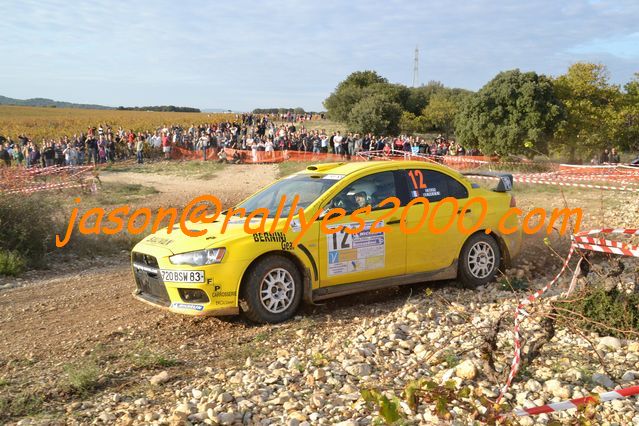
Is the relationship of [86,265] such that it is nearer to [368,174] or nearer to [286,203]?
[286,203]

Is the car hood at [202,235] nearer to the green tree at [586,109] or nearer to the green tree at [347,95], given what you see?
the green tree at [586,109]

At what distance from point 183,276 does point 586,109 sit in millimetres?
32893

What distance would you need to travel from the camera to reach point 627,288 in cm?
652

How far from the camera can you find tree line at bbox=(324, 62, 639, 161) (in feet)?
98.8

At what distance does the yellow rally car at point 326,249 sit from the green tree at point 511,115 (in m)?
22.5

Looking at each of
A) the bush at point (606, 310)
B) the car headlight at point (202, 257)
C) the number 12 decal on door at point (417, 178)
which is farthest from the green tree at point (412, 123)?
the car headlight at point (202, 257)

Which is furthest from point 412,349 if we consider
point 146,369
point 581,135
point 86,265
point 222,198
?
point 581,135

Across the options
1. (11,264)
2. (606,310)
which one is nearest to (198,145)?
(11,264)

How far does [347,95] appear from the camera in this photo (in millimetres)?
54719

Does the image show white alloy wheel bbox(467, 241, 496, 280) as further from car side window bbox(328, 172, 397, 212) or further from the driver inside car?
the driver inside car

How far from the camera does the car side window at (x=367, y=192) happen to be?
7.24 meters

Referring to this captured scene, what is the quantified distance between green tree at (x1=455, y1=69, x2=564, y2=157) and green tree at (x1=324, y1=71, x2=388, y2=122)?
21.7 metres

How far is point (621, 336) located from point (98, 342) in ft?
17.0

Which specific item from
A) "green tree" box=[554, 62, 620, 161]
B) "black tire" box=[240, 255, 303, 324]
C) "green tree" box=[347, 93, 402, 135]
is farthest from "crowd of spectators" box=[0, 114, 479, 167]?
"black tire" box=[240, 255, 303, 324]
